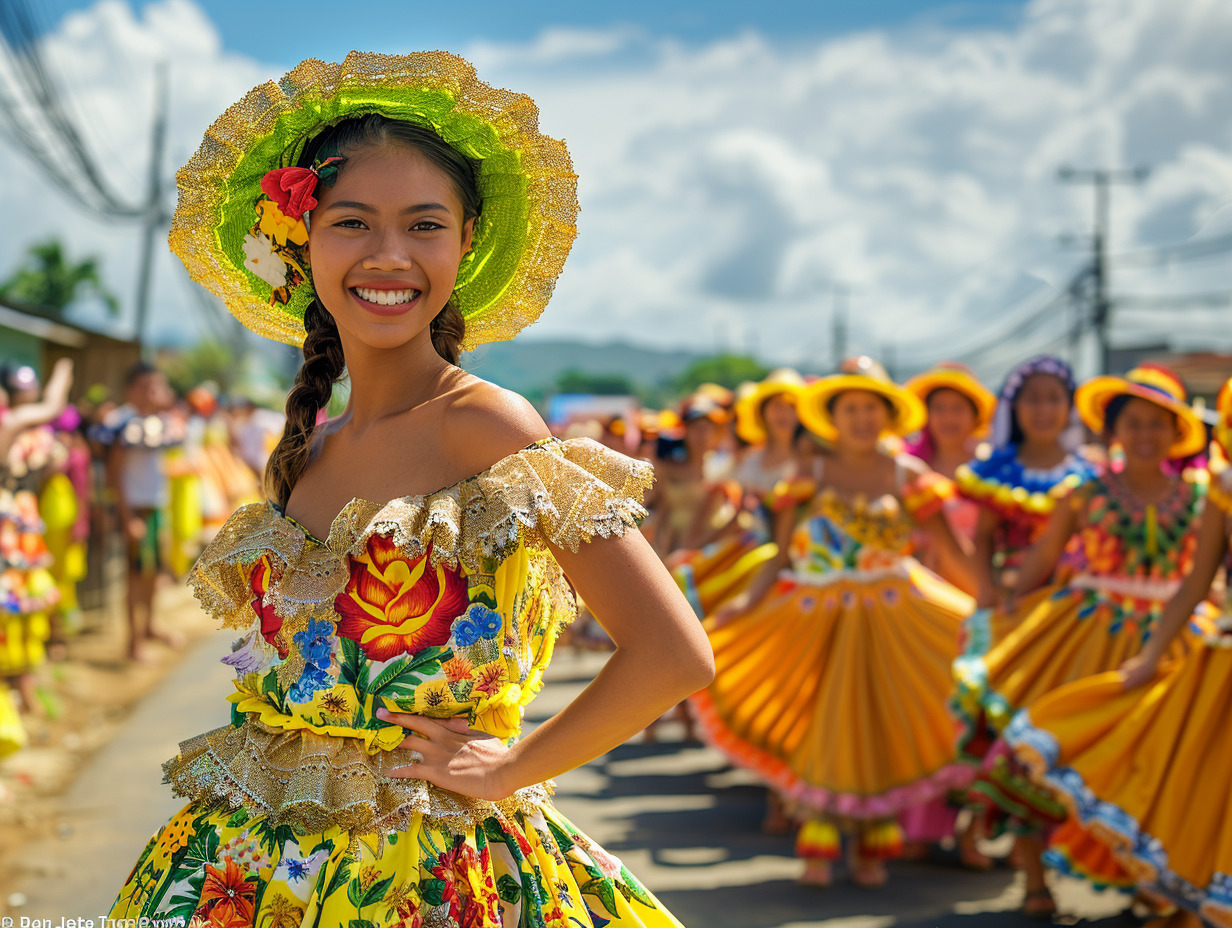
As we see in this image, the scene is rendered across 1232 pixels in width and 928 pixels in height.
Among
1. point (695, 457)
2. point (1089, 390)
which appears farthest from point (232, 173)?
point (695, 457)

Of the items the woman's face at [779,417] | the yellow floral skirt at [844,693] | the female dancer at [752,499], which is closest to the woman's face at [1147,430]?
the yellow floral skirt at [844,693]

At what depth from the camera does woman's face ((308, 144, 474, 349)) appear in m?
1.89

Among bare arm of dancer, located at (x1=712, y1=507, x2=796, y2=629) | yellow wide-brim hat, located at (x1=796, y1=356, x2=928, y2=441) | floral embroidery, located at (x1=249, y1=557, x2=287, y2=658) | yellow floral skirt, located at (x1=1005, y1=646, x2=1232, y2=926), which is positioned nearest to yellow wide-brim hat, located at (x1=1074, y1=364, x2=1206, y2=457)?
yellow wide-brim hat, located at (x1=796, y1=356, x2=928, y2=441)

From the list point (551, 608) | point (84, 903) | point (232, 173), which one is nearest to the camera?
point (551, 608)

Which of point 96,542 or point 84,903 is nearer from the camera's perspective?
point 84,903

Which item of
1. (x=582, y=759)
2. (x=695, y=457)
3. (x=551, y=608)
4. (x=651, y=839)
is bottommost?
(x=651, y=839)

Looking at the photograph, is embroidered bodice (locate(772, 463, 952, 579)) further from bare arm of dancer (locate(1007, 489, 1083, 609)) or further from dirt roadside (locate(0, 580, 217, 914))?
dirt roadside (locate(0, 580, 217, 914))

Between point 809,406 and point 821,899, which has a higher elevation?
point 809,406

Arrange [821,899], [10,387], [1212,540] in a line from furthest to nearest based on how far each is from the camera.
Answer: [10,387]
[821,899]
[1212,540]

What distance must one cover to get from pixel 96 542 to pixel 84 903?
357 inches

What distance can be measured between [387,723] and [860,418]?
15.2ft

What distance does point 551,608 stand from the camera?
6.50 ft

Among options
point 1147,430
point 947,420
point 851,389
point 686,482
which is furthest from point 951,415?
point 686,482

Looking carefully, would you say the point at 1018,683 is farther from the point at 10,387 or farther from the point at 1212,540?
the point at 10,387
